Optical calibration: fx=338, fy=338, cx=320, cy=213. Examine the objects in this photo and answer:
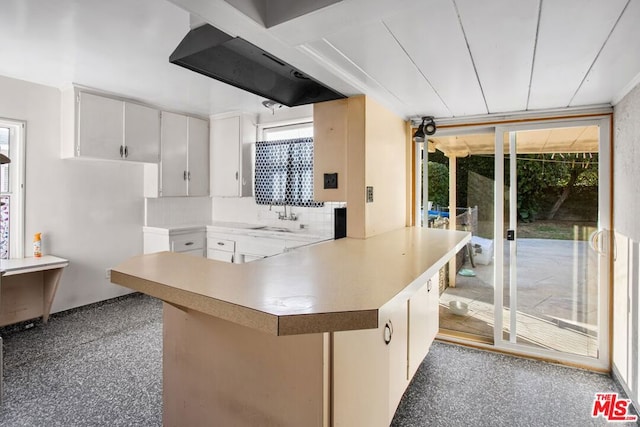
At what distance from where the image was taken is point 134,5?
182cm

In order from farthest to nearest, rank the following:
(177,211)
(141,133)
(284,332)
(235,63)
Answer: (177,211), (141,133), (235,63), (284,332)

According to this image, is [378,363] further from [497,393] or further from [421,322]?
[497,393]

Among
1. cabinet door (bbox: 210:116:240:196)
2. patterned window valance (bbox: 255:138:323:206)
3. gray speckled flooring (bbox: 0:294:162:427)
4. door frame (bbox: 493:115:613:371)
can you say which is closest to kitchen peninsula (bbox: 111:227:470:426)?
gray speckled flooring (bbox: 0:294:162:427)

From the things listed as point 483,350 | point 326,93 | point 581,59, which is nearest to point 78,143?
point 326,93

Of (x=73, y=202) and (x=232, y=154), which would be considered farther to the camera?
(x=232, y=154)

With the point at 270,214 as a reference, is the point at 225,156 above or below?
above

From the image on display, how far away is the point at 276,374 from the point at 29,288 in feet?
11.1

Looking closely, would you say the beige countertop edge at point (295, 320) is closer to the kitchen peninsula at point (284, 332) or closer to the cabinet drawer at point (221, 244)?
the kitchen peninsula at point (284, 332)

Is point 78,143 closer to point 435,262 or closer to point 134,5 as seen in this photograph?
point 134,5

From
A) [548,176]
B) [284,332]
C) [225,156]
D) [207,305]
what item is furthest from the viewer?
[225,156]

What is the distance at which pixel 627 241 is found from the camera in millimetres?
2162

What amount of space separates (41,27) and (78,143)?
1404 millimetres

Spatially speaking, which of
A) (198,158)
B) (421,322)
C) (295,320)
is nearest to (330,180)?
(421,322)

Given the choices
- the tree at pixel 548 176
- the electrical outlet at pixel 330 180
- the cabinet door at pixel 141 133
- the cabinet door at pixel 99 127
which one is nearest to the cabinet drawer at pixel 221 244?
the cabinet door at pixel 141 133
